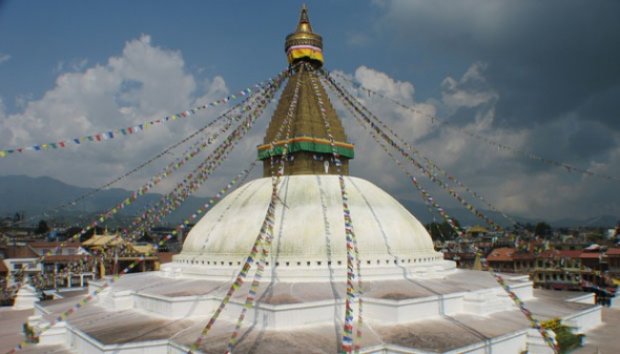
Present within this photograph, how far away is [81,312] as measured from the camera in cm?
1141

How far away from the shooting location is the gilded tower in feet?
46.0

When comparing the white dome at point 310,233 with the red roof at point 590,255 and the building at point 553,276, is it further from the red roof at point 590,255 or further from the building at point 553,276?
the red roof at point 590,255

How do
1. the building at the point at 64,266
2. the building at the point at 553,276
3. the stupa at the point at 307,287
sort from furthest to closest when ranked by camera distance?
1. the building at the point at 553,276
2. the building at the point at 64,266
3. the stupa at the point at 307,287

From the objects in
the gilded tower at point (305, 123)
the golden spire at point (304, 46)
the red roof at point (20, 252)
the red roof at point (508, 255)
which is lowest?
the red roof at point (508, 255)

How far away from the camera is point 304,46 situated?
1530 cm

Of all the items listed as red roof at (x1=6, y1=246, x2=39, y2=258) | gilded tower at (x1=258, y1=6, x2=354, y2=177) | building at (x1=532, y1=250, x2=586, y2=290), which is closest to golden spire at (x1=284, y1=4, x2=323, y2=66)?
gilded tower at (x1=258, y1=6, x2=354, y2=177)

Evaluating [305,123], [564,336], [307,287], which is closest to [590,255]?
[564,336]

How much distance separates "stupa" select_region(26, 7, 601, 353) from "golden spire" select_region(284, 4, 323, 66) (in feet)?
0.12

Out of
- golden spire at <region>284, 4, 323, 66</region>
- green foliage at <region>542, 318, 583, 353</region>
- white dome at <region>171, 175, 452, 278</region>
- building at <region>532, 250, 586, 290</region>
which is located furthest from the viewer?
building at <region>532, 250, 586, 290</region>

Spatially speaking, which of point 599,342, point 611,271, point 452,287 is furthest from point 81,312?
point 611,271

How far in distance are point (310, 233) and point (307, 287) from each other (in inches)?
61.8

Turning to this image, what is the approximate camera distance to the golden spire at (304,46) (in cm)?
1530

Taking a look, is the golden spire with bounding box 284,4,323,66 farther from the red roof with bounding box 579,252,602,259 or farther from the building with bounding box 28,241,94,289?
the red roof with bounding box 579,252,602,259

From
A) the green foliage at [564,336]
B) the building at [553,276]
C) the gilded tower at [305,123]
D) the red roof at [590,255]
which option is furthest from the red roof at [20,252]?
the red roof at [590,255]
